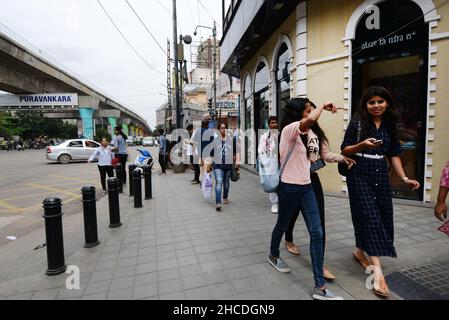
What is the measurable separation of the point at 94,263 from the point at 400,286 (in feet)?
11.1

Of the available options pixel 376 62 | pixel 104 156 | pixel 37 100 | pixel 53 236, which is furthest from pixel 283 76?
pixel 37 100

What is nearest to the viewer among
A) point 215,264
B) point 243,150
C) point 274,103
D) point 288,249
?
point 215,264

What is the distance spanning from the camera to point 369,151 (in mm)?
2912

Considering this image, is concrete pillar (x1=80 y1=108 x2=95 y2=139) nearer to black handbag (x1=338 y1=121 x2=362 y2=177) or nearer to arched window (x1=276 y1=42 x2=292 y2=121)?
arched window (x1=276 y1=42 x2=292 y2=121)

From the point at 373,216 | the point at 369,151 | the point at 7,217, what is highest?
the point at 369,151

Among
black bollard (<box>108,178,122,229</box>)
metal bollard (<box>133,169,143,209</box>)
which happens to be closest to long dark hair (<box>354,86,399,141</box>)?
black bollard (<box>108,178,122,229</box>)

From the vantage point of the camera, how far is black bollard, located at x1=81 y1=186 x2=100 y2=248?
4133 millimetres

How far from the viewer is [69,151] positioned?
18453mm

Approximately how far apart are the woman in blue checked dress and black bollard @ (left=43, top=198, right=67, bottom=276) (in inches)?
127

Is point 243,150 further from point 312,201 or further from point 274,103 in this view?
point 312,201

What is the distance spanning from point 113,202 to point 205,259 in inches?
88.9

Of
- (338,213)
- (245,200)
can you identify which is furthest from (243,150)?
(338,213)

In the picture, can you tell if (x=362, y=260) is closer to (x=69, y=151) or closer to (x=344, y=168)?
(x=344, y=168)

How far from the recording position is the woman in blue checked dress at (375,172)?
2852 mm
